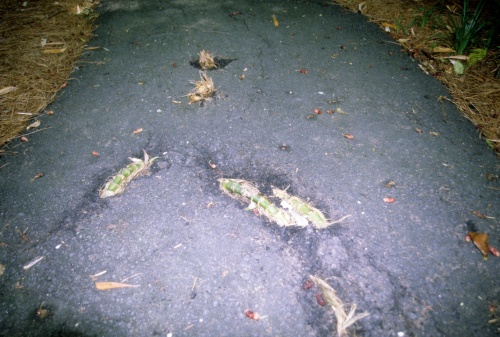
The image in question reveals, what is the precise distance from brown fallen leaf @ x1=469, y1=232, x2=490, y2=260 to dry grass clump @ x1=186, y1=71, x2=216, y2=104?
249 centimetres

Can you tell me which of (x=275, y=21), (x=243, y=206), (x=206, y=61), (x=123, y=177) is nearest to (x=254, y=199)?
(x=243, y=206)

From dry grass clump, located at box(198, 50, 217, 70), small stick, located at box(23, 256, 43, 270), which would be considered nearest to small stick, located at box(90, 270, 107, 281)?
small stick, located at box(23, 256, 43, 270)

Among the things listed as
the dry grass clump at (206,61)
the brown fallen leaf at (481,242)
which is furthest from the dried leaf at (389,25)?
the brown fallen leaf at (481,242)

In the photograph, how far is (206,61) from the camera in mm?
3100

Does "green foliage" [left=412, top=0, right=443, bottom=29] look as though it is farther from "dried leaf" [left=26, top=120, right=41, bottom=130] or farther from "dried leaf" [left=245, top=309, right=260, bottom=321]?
"dried leaf" [left=26, top=120, right=41, bottom=130]

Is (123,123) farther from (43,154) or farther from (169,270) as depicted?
(169,270)

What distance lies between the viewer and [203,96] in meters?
2.78

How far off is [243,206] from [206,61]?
1.94 metres

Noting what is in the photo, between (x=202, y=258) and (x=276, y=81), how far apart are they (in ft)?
6.74

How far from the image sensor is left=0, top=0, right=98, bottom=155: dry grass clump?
8.93ft

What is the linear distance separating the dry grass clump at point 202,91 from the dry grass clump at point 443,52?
2.44m

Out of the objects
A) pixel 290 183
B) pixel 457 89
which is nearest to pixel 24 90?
pixel 290 183

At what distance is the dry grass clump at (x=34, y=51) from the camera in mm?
2721

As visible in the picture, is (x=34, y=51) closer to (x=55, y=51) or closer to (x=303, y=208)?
(x=55, y=51)
